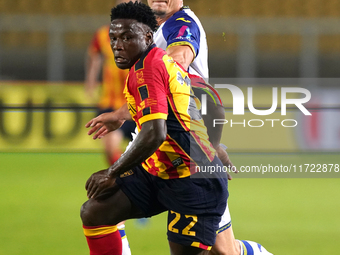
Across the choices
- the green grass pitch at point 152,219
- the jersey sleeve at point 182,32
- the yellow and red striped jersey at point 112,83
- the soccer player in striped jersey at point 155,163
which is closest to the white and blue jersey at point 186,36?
the jersey sleeve at point 182,32

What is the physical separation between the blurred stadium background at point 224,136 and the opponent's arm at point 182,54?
1.52 m

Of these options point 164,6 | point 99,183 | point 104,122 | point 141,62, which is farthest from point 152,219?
point 141,62

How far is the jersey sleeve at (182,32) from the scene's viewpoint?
257 centimetres

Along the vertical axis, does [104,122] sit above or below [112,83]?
above

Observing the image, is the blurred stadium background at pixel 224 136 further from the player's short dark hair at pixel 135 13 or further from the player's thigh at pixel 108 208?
the player's short dark hair at pixel 135 13

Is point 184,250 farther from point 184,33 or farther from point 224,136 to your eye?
point 224,136

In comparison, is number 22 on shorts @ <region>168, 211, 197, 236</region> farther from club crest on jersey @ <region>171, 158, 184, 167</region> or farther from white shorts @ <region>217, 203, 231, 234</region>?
white shorts @ <region>217, 203, 231, 234</region>

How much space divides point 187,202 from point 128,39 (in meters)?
0.77

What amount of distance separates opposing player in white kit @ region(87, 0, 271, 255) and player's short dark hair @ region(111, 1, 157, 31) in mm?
369

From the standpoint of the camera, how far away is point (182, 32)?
2609 millimetres

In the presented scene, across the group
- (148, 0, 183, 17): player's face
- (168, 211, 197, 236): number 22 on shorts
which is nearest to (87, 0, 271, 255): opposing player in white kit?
(148, 0, 183, 17): player's face

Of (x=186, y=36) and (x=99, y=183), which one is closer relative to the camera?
Result: (x=99, y=183)

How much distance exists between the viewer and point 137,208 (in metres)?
2.32

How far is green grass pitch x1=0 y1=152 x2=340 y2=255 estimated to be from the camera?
3559 mm
